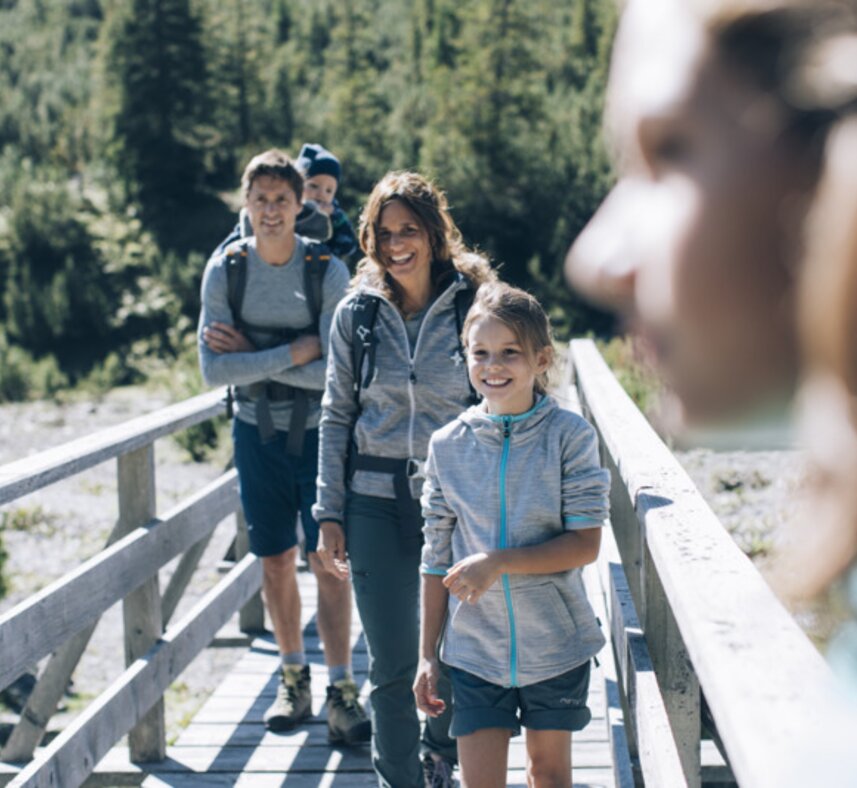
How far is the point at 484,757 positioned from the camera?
2.86 metres

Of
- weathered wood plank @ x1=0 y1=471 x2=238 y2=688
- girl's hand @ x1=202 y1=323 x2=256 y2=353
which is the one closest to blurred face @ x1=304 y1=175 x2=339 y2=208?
girl's hand @ x1=202 y1=323 x2=256 y2=353

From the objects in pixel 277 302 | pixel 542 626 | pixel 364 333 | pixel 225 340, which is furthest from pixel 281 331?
pixel 542 626

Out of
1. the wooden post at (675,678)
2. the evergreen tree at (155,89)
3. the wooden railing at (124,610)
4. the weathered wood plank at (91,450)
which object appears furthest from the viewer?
the evergreen tree at (155,89)

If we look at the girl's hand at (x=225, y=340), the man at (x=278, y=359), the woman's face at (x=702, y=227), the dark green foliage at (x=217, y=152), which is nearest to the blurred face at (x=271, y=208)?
the man at (x=278, y=359)

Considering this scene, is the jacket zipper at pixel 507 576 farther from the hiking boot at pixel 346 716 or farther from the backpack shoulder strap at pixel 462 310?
the hiking boot at pixel 346 716

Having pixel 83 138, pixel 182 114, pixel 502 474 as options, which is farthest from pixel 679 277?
pixel 83 138

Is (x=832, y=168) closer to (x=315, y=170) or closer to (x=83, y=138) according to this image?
(x=315, y=170)

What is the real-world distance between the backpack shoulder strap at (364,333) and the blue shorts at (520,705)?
3.13 feet

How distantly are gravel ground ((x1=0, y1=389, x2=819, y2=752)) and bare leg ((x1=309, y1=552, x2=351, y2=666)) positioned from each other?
196 cm

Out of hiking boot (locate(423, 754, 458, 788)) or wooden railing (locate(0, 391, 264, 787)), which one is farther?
hiking boot (locate(423, 754, 458, 788))

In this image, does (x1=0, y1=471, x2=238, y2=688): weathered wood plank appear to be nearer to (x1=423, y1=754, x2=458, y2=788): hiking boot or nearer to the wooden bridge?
the wooden bridge

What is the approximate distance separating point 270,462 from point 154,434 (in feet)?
1.38

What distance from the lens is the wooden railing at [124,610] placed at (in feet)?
10.9

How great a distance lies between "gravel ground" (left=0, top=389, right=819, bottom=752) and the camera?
323 inches
